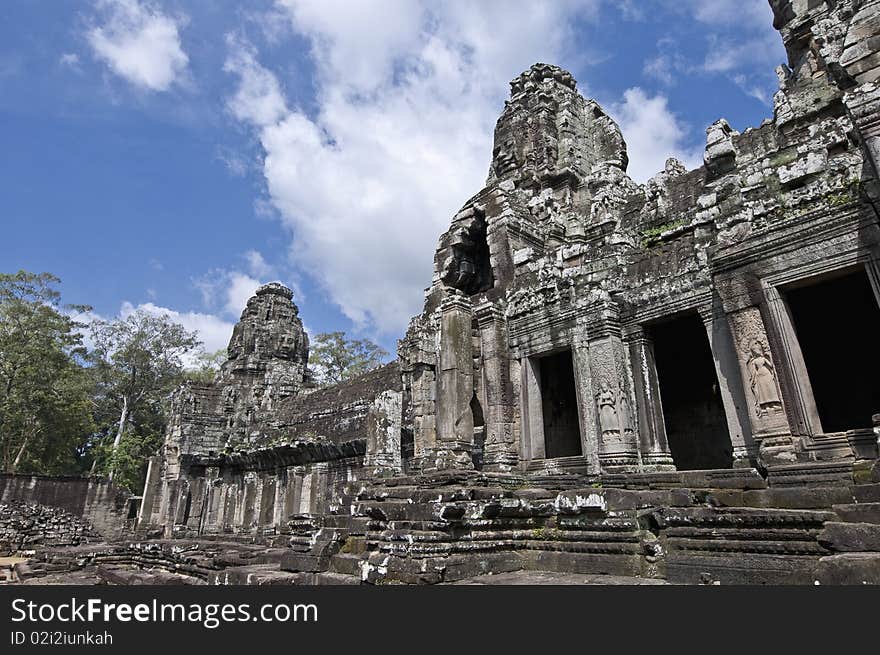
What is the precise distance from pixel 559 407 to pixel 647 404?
269 cm

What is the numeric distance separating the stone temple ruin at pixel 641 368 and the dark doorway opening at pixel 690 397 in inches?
1.9

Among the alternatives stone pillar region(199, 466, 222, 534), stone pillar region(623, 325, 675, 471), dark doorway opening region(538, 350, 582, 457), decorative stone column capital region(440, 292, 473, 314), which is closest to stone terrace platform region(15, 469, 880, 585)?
stone pillar region(623, 325, 675, 471)

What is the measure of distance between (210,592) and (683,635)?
371 cm

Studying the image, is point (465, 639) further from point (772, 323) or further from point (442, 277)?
point (442, 277)

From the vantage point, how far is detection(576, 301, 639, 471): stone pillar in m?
9.23

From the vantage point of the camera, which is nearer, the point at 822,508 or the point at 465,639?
the point at 465,639

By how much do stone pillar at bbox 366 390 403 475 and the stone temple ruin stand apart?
5 cm

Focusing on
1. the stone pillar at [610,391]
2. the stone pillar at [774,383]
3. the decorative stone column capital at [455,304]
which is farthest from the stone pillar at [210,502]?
the stone pillar at [774,383]

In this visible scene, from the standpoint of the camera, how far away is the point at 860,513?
4688 mm

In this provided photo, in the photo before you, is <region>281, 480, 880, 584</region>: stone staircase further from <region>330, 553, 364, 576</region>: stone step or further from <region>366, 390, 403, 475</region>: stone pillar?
<region>366, 390, 403, 475</region>: stone pillar

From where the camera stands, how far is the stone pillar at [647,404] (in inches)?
367

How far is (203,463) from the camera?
23297mm

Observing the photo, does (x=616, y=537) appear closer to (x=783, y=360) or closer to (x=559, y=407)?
(x=783, y=360)

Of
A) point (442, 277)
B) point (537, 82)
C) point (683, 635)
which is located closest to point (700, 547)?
point (683, 635)
